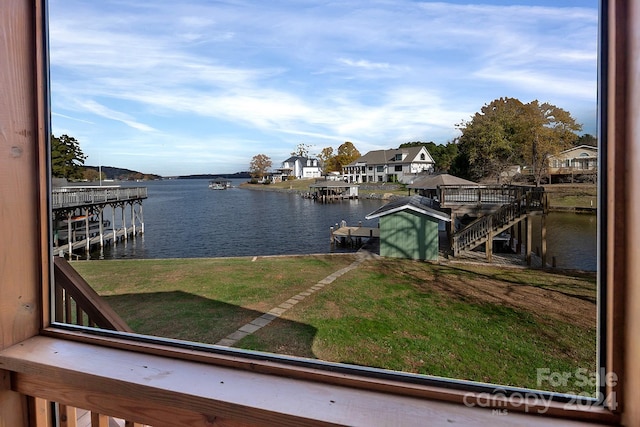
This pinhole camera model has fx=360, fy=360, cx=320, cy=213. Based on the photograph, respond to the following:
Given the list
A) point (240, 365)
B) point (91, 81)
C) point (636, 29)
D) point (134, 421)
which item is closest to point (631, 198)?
point (636, 29)

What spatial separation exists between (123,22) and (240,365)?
4.01m

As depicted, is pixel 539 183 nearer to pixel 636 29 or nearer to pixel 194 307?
pixel 194 307

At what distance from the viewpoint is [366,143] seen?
9047 mm

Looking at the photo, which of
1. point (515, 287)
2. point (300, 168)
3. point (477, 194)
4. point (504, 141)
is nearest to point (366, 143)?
point (515, 287)

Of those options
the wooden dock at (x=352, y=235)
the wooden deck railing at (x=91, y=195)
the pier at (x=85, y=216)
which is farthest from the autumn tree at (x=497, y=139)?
the pier at (x=85, y=216)

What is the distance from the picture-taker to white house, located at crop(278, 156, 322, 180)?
75.2 metres

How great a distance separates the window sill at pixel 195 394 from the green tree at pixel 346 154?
6586cm

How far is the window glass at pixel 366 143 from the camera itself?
97.6 inches

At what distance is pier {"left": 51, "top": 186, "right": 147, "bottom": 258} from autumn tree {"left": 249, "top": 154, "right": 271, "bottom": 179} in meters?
62.4

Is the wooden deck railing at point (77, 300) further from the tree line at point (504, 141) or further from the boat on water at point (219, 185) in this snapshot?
the boat on water at point (219, 185)

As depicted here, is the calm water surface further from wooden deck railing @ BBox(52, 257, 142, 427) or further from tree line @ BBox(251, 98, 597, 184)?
wooden deck railing @ BBox(52, 257, 142, 427)

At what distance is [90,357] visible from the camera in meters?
0.92

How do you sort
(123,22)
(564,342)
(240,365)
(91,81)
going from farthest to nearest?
(564,342), (91,81), (123,22), (240,365)

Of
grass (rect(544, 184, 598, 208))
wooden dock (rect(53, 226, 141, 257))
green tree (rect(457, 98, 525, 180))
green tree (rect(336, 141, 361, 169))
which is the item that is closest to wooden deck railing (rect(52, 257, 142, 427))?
grass (rect(544, 184, 598, 208))
